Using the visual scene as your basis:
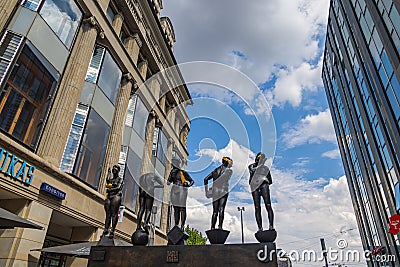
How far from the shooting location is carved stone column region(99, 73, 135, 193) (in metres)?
18.4

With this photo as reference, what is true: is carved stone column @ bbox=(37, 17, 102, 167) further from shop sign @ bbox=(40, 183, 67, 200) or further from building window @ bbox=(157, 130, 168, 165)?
building window @ bbox=(157, 130, 168, 165)

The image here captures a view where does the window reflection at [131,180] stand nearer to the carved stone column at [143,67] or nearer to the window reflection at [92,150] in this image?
the window reflection at [92,150]

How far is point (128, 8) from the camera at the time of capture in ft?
77.0

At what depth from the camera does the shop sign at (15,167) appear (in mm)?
10406

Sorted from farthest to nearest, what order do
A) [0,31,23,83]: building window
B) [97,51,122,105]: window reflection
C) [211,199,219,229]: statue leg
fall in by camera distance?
[97,51,122,105]: window reflection, [0,31,23,83]: building window, [211,199,219,229]: statue leg

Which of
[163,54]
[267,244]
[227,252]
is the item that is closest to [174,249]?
[227,252]

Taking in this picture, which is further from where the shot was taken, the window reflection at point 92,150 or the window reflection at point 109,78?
the window reflection at point 109,78

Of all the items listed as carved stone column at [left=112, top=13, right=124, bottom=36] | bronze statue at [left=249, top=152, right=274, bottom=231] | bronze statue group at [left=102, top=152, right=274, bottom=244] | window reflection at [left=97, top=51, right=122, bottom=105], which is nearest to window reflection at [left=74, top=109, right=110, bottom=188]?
window reflection at [left=97, top=51, right=122, bottom=105]

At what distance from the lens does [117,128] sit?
65.5 ft

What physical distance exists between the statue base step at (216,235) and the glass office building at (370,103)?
737 inches

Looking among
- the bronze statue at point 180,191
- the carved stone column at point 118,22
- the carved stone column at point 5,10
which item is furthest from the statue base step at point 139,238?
the carved stone column at point 118,22

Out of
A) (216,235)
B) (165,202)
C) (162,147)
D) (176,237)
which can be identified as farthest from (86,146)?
(165,202)

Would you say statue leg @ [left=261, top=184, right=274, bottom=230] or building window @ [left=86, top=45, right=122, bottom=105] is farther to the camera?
building window @ [left=86, top=45, right=122, bottom=105]

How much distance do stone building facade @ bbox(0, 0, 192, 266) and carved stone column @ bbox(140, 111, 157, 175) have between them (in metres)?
0.12
